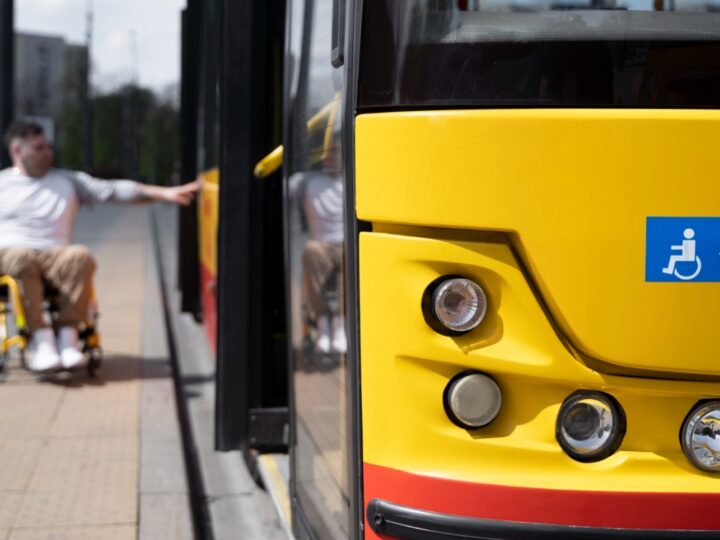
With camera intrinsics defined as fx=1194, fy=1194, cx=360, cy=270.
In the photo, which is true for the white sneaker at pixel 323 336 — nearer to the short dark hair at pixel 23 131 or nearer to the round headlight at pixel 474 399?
the round headlight at pixel 474 399

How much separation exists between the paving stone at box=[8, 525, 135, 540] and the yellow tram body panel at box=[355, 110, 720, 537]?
6.99ft

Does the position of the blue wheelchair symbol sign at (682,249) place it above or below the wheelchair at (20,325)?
above

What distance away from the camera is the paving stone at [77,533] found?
14.9 feet

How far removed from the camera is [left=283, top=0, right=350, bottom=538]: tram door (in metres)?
3.23

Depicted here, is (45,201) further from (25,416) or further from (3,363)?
(25,416)

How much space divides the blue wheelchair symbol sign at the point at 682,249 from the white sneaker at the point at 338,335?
0.80 meters

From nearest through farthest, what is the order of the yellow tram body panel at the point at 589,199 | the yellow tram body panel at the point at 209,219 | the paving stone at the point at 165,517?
the yellow tram body panel at the point at 589,199
the paving stone at the point at 165,517
the yellow tram body panel at the point at 209,219

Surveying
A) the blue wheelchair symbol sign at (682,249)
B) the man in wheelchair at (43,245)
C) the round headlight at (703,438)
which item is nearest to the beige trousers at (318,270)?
the blue wheelchair symbol sign at (682,249)

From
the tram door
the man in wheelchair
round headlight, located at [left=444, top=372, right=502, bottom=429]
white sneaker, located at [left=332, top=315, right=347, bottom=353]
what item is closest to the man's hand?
the man in wheelchair

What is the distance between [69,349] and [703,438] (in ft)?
18.5

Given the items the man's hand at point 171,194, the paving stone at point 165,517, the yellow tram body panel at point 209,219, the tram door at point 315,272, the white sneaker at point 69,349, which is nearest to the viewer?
the tram door at point 315,272

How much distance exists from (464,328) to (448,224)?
0.24 meters

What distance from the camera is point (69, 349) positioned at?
304 inches

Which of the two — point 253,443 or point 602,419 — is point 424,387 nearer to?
point 602,419
